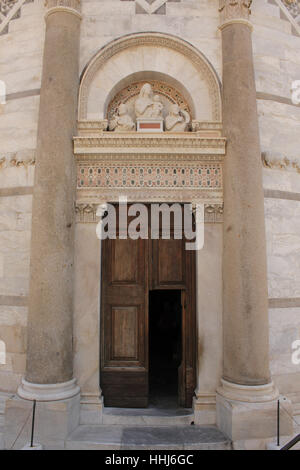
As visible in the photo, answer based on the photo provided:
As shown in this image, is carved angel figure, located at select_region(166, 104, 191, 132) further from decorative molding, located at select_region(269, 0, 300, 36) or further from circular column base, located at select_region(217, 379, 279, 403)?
circular column base, located at select_region(217, 379, 279, 403)

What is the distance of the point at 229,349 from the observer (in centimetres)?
491

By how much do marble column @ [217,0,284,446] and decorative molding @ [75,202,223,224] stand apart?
14cm

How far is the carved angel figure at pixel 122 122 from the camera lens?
5.49 meters

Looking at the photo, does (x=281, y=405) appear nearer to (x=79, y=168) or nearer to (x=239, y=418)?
(x=239, y=418)

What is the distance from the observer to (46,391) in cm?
460

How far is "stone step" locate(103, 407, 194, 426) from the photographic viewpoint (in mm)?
4953

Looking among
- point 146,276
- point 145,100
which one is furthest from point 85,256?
point 145,100

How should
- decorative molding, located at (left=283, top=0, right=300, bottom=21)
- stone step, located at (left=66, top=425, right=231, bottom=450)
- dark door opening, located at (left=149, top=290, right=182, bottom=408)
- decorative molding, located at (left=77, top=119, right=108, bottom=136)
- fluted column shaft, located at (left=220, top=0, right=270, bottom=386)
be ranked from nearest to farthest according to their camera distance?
1. stone step, located at (left=66, top=425, right=231, bottom=450)
2. fluted column shaft, located at (left=220, top=0, right=270, bottom=386)
3. decorative molding, located at (left=77, top=119, right=108, bottom=136)
4. dark door opening, located at (left=149, top=290, right=182, bottom=408)
5. decorative molding, located at (left=283, top=0, right=300, bottom=21)

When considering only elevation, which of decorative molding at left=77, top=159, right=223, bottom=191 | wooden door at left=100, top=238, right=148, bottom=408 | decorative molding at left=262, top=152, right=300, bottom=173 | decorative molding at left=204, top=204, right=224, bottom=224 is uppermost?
decorative molding at left=262, top=152, right=300, bottom=173

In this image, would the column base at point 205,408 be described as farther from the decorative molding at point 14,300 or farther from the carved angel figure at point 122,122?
the carved angel figure at point 122,122

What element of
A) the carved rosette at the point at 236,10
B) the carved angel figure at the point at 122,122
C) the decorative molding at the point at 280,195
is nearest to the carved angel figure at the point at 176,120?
the carved angel figure at the point at 122,122

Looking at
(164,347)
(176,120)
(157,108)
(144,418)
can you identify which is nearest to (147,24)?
(157,108)

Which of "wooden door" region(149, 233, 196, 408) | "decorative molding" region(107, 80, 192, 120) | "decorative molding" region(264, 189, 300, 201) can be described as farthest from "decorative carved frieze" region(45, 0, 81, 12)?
"decorative molding" region(264, 189, 300, 201)

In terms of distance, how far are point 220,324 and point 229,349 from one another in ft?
1.30
